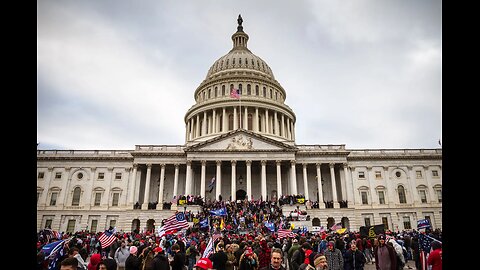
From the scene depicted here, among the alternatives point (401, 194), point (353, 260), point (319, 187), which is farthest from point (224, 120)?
point (353, 260)

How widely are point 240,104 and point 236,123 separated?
4.05m

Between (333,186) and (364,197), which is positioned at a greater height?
(333,186)

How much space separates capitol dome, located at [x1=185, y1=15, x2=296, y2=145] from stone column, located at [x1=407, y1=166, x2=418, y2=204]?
75.4 feet

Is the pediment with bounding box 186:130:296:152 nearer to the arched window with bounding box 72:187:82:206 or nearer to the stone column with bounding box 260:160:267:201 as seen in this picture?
the stone column with bounding box 260:160:267:201

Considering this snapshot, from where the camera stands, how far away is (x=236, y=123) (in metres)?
65.9

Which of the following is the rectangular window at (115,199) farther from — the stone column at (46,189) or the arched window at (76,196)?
the stone column at (46,189)

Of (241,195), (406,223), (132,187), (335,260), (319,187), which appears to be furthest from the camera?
(241,195)

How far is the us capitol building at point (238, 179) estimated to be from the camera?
50438 millimetres

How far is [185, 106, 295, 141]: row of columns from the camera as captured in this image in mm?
66562

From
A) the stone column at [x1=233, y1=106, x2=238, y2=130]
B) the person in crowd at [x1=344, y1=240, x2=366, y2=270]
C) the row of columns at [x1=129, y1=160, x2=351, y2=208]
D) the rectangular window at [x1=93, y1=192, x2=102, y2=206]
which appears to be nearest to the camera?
the person in crowd at [x1=344, y1=240, x2=366, y2=270]

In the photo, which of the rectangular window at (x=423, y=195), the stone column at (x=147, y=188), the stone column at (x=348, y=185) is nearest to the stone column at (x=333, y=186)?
the stone column at (x=348, y=185)

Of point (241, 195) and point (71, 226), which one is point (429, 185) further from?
point (71, 226)

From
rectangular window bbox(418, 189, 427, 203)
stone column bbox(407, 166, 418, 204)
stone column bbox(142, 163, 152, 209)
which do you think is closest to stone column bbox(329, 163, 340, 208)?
stone column bbox(407, 166, 418, 204)
